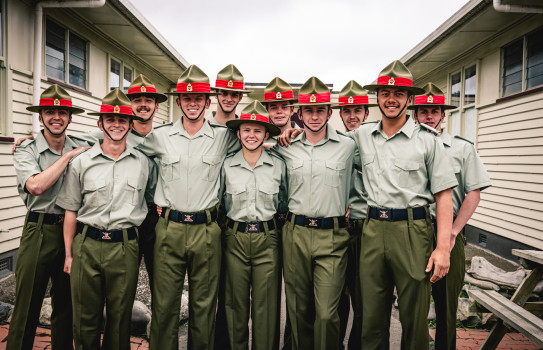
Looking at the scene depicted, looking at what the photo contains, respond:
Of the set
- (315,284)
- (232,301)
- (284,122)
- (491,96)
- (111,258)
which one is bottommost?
(232,301)

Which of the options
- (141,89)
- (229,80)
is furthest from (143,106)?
(229,80)

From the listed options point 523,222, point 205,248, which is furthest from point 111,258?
point 523,222

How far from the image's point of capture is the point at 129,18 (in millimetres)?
6922

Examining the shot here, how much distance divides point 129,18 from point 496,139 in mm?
7706

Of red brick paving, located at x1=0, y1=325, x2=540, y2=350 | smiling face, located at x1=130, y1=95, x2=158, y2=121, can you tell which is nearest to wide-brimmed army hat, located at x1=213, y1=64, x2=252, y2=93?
smiling face, located at x1=130, y1=95, x2=158, y2=121

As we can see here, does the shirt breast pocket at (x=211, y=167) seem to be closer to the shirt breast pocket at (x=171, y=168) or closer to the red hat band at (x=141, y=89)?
the shirt breast pocket at (x=171, y=168)

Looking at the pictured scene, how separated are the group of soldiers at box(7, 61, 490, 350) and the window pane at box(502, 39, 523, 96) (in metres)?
4.97

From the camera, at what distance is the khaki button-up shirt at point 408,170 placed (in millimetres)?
2658

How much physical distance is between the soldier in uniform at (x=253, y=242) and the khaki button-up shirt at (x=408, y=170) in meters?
0.86

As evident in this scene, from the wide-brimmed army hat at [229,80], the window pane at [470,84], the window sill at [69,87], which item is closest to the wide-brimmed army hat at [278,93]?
the wide-brimmed army hat at [229,80]

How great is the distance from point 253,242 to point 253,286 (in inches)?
14.7

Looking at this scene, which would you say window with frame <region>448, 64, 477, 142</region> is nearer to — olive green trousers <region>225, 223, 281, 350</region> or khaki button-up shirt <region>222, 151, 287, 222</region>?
khaki button-up shirt <region>222, 151, 287, 222</region>

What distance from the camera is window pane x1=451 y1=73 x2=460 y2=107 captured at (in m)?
9.11

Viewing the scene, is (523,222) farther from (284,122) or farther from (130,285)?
(130,285)
